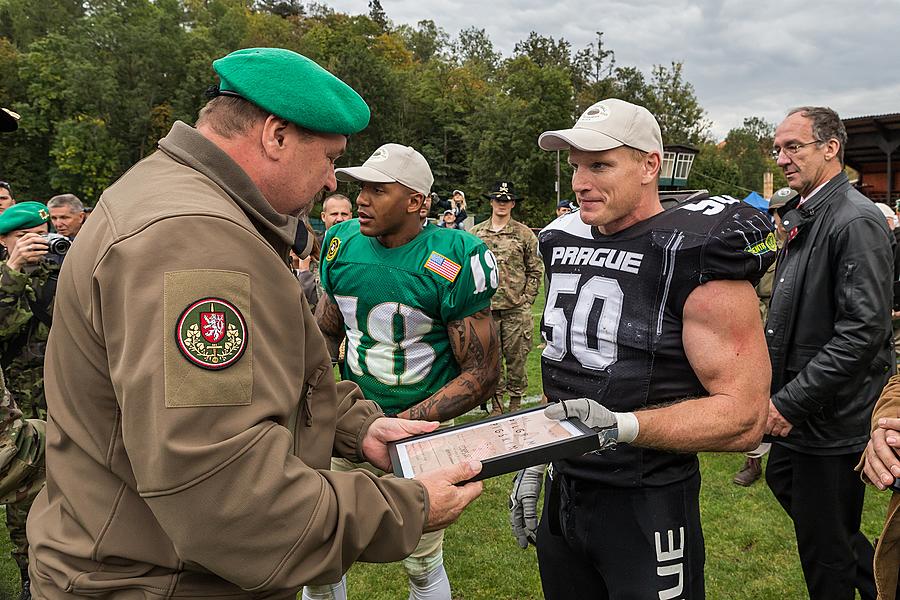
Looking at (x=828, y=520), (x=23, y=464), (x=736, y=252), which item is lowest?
(x=828, y=520)

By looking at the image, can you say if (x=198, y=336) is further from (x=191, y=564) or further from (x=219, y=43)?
(x=219, y=43)

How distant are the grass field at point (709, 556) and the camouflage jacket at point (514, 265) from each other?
307 cm

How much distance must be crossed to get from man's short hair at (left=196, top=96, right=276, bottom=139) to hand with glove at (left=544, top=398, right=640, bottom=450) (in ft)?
3.90

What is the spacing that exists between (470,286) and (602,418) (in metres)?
1.52

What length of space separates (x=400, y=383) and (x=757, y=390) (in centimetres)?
183

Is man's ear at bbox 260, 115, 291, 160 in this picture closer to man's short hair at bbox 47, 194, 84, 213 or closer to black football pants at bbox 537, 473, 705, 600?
black football pants at bbox 537, 473, 705, 600

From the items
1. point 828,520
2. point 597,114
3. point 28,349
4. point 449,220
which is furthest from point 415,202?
point 449,220

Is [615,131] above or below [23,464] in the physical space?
above

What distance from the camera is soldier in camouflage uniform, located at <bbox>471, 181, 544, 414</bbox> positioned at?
8039 mm

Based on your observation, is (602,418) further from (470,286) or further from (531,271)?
(531,271)

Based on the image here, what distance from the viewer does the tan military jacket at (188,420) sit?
1250 millimetres

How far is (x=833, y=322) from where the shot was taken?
10.8 feet

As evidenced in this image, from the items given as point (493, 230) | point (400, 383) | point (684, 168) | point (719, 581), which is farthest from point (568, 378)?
point (493, 230)

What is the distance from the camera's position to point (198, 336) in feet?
4.10
